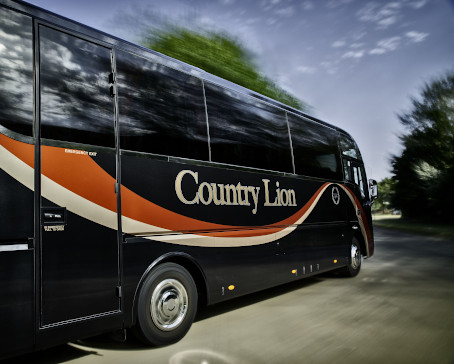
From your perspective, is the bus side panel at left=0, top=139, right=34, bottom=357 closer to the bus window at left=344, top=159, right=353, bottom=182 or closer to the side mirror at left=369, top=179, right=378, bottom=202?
the bus window at left=344, top=159, right=353, bottom=182

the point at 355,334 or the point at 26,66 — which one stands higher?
the point at 26,66

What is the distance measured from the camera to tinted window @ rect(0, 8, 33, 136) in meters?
3.76

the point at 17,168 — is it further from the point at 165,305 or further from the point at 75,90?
the point at 165,305

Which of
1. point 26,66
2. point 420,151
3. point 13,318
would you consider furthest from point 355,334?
point 420,151

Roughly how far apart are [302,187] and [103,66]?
14.5 ft

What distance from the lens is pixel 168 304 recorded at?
5.08 m

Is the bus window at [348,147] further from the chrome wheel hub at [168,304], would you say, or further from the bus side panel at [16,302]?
the bus side panel at [16,302]

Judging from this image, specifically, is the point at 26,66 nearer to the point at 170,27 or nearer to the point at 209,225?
the point at 209,225

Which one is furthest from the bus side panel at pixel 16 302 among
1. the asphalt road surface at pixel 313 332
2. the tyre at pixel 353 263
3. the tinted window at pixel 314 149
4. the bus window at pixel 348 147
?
the bus window at pixel 348 147

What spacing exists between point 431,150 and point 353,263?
30.0 meters

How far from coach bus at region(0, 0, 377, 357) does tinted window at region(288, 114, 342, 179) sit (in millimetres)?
815

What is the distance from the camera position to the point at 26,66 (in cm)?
392

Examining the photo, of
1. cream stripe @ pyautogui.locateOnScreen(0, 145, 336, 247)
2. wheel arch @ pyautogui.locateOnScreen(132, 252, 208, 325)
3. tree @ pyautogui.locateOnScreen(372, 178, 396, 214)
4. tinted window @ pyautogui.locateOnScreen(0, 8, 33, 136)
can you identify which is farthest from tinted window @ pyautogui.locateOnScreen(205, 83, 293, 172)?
tree @ pyautogui.locateOnScreen(372, 178, 396, 214)

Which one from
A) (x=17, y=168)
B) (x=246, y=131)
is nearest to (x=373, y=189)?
(x=246, y=131)
